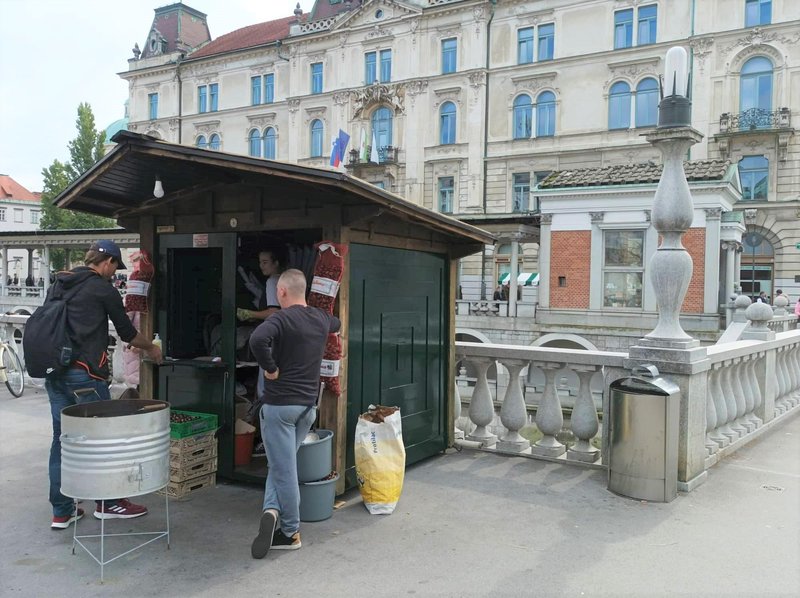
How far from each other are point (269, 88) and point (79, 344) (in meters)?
46.7

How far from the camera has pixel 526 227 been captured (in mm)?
24750

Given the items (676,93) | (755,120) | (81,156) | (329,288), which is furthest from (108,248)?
(81,156)

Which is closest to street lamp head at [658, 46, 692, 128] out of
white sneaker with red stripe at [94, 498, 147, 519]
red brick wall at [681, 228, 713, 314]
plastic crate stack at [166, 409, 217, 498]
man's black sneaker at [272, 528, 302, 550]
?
man's black sneaker at [272, 528, 302, 550]

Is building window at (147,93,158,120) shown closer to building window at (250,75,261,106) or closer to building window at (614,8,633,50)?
building window at (250,75,261,106)

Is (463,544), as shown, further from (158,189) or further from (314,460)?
(158,189)

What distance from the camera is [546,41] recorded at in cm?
3834

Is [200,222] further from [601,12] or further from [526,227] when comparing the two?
[601,12]

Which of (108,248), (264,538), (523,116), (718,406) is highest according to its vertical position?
(523,116)

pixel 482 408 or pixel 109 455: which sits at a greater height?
pixel 109 455

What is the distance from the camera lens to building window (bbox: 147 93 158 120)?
176ft

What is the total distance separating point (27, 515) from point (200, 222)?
2.69 m

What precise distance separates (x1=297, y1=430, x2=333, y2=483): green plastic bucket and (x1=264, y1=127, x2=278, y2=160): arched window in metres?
45.2

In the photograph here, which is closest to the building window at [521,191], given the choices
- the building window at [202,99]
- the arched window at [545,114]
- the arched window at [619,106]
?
the arched window at [545,114]

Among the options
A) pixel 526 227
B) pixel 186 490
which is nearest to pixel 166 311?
pixel 186 490
